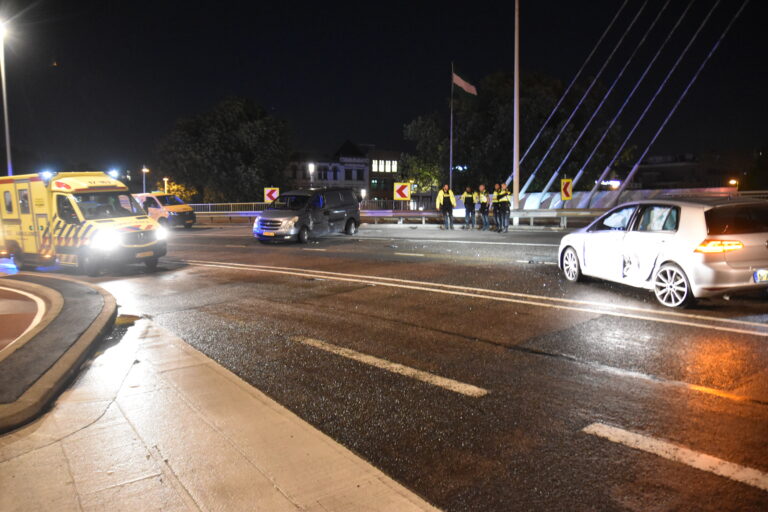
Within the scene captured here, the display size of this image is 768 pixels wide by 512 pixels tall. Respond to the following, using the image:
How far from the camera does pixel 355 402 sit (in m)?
4.86

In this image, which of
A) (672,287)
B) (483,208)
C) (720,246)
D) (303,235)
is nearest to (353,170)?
(483,208)

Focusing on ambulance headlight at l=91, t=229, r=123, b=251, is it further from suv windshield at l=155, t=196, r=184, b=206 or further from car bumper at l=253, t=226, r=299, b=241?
suv windshield at l=155, t=196, r=184, b=206

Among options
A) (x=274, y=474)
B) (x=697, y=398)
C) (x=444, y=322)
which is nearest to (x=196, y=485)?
(x=274, y=474)

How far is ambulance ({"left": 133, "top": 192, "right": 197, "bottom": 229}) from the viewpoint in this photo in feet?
103

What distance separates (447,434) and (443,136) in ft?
153

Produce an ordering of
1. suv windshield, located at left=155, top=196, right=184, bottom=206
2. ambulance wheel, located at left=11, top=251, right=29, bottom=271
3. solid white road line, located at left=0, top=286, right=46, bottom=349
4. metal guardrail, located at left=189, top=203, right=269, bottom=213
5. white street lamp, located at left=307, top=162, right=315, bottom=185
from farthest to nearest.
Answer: white street lamp, located at left=307, top=162, right=315, bottom=185 → metal guardrail, located at left=189, top=203, right=269, bottom=213 → suv windshield, located at left=155, top=196, right=184, bottom=206 → ambulance wheel, located at left=11, top=251, right=29, bottom=271 → solid white road line, located at left=0, top=286, right=46, bottom=349

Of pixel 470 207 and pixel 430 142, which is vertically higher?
pixel 430 142

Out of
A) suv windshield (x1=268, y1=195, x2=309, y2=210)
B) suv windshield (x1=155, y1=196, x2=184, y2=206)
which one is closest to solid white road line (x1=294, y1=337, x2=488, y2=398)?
suv windshield (x1=268, y1=195, x2=309, y2=210)

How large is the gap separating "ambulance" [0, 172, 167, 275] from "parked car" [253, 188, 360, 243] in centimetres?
572

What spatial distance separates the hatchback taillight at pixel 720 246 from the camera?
7328mm

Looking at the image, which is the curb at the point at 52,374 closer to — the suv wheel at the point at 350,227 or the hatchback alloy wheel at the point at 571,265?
the hatchback alloy wheel at the point at 571,265

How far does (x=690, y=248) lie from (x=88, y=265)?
12.2 meters

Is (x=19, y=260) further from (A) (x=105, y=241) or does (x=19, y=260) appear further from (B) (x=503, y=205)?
(B) (x=503, y=205)

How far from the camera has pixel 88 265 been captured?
13477mm
